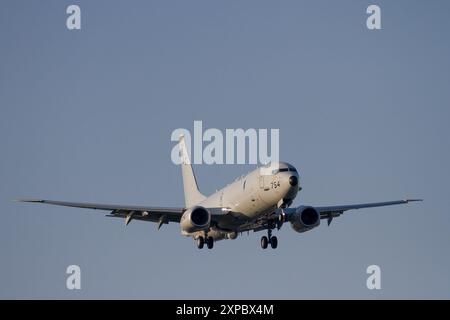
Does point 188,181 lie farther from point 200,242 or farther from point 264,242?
point 264,242

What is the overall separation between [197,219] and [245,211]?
388 centimetres

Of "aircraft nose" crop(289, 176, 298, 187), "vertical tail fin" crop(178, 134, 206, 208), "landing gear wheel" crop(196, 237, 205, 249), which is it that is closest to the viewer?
"aircraft nose" crop(289, 176, 298, 187)

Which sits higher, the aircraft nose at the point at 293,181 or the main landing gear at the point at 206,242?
the aircraft nose at the point at 293,181

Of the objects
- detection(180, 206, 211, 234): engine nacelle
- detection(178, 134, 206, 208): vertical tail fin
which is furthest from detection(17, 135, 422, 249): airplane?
detection(178, 134, 206, 208): vertical tail fin

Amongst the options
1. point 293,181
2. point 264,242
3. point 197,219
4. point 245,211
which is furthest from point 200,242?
point 293,181

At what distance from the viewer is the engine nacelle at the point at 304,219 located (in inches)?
3305

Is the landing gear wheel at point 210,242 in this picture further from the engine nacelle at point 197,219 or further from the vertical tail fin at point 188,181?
the vertical tail fin at point 188,181

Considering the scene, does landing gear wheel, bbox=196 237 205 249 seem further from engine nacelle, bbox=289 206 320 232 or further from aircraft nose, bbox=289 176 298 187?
aircraft nose, bbox=289 176 298 187

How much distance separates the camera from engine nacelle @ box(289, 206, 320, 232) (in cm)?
8394

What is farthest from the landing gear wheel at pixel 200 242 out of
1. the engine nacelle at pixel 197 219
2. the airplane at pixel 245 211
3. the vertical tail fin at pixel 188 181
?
the vertical tail fin at pixel 188 181

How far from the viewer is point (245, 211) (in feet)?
263

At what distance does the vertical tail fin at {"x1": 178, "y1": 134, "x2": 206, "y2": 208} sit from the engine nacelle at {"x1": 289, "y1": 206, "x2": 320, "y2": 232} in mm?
17322
